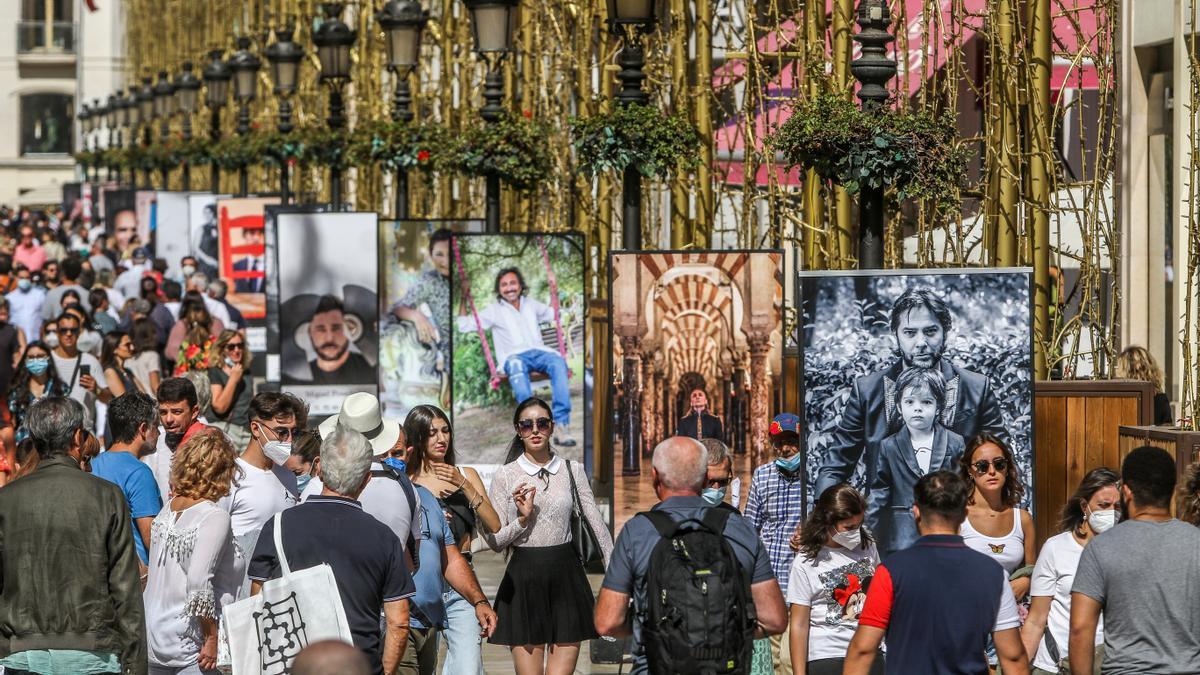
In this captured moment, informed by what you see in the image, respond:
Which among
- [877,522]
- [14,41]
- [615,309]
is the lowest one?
[877,522]

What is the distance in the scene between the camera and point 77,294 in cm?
2283

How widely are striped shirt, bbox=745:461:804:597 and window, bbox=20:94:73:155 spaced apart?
8672 cm

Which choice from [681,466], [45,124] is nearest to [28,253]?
[681,466]

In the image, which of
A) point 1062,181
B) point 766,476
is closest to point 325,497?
point 766,476

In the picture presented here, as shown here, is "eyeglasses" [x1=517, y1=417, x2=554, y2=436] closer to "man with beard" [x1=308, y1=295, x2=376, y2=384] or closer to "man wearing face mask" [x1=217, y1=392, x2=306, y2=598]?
"man wearing face mask" [x1=217, y1=392, x2=306, y2=598]

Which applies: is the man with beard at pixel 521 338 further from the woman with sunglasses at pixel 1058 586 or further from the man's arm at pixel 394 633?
the man's arm at pixel 394 633

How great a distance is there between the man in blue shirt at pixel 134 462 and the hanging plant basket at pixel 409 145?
11860 mm

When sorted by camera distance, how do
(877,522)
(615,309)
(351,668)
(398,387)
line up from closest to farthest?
(351,668) < (877,522) < (615,309) < (398,387)

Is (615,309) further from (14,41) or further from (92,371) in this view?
(14,41)

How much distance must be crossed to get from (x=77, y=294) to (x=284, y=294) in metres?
6.33

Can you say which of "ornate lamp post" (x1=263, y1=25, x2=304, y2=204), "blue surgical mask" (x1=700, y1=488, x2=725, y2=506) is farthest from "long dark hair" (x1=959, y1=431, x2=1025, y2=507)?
"ornate lamp post" (x1=263, y1=25, x2=304, y2=204)

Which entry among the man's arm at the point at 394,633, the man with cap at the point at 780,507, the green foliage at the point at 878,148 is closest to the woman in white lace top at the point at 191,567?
the man's arm at the point at 394,633

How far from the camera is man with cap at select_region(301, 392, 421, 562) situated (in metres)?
9.08

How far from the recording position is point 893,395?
1039 cm
